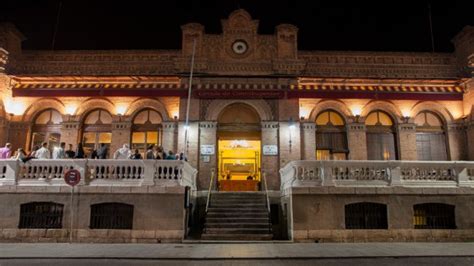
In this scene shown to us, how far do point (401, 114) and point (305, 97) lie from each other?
5541 millimetres

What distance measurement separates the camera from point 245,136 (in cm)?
2022

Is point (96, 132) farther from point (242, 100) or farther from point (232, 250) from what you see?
point (232, 250)

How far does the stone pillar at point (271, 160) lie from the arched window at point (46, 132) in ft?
37.8

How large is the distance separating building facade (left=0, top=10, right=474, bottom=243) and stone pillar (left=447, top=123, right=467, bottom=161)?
2.2 inches

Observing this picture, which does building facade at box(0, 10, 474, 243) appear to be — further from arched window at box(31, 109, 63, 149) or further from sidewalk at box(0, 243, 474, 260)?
sidewalk at box(0, 243, 474, 260)

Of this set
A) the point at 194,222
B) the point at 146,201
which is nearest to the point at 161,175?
the point at 146,201

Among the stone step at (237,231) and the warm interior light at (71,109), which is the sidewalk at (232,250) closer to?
the stone step at (237,231)

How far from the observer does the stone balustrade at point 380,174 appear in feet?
46.2

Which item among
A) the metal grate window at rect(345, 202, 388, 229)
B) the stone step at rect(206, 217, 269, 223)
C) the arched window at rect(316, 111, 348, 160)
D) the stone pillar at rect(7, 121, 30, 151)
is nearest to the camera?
the metal grate window at rect(345, 202, 388, 229)

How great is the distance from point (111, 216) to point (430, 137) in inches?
684

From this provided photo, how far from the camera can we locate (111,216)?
13758 mm

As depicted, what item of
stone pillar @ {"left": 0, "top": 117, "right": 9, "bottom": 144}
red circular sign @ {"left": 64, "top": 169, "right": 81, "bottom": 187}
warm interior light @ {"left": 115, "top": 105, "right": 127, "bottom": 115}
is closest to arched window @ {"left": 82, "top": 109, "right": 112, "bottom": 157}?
warm interior light @ {"left": 115, "top": 105, "right": 127, "bottom": 115}

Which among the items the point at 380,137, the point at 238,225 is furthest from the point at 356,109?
the point at 238,225

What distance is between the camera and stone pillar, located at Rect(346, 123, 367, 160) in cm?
1955
